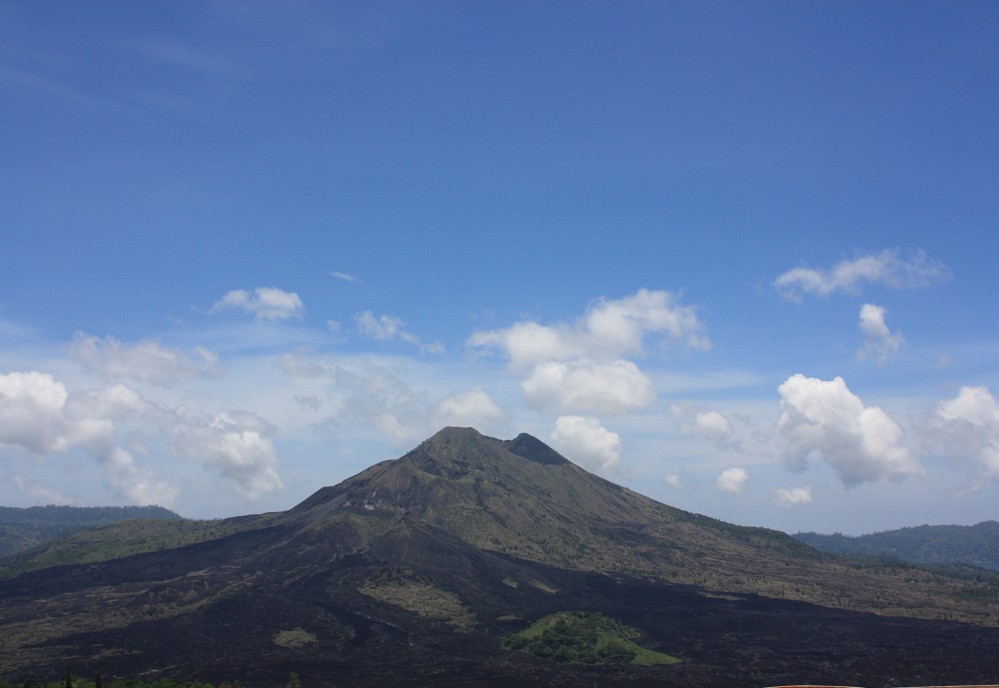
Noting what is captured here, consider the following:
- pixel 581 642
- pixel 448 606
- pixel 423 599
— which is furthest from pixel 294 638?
pixel 581 642

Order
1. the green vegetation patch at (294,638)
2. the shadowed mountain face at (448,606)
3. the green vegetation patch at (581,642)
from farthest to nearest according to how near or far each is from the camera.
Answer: the green vegetation patch at (294,638), the green vegetation patch at (581,642), the shadowed mountain face at (448,606)

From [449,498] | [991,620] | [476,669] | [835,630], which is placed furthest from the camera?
[449,498]

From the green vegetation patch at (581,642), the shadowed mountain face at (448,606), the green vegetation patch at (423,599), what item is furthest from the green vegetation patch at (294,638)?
the green vegetation patch at (581,642)

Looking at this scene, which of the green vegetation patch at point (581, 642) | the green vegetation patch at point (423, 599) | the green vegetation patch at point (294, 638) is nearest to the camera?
the green vegetation patch at point (581, 642)

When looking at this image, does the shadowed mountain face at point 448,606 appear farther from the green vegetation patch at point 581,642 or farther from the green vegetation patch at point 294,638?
the green vegetation patch at point 581,642

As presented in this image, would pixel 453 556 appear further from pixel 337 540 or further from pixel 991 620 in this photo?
pixel 991 620

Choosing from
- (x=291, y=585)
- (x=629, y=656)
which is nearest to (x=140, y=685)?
(x=629, y=656)

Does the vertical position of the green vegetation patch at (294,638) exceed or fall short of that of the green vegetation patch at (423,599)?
it falls short
